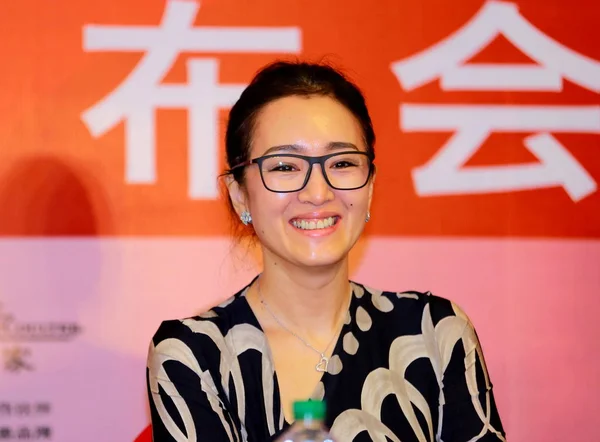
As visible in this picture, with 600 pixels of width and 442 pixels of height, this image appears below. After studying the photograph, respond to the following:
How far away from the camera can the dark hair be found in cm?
163

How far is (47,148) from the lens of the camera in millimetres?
2291

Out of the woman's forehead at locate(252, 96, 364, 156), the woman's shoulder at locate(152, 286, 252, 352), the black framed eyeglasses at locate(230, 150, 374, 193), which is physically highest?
the woman's forehead at locate(252, 96, 364, 156)

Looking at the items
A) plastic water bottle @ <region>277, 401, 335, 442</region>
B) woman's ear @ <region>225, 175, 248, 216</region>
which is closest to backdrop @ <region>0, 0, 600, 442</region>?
woman's ear @ <region>225, 175, 248, 216</region>

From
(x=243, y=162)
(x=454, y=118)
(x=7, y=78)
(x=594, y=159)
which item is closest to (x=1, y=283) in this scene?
(x=7, y=78)

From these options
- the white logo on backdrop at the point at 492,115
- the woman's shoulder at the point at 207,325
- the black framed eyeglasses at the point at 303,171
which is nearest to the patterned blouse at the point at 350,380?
the woman's shoulder at the point at 207,325

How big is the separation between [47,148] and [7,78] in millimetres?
234

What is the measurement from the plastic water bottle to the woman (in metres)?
0.05

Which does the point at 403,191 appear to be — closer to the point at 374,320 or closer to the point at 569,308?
the point at 569,308

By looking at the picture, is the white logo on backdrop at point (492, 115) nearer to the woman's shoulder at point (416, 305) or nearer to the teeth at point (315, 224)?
the woman's shoulder at point (416, 305)

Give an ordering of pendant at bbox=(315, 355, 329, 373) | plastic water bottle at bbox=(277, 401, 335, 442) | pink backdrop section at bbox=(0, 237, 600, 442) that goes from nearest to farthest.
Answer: plastic water bottle at bbox=(277, 401, 335, 442) → pendant at bbox=(315, 355, 329, 373) → pink backdrop section at bbox=(0, 237, 600, 442)

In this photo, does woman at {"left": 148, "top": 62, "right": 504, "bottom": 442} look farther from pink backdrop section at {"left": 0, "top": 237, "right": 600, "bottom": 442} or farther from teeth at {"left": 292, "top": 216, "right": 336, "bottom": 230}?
pink backdrop section at {"left": 0, "top": 237, "right": 600, "bottom": 442}

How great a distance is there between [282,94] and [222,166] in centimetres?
75

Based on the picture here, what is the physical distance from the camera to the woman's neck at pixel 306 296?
1.63m

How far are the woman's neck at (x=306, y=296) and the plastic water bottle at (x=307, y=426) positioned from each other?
0.24 meters
